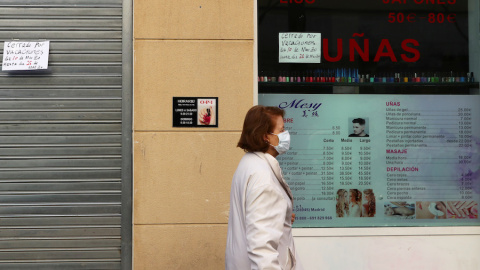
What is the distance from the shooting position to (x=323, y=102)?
5.56 m

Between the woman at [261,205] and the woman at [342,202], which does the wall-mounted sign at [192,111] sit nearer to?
the woman at [342,202]

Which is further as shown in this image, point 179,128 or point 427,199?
point 427,199

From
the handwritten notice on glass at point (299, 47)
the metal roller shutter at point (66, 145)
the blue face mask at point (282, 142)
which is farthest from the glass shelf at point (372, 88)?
the blue face mask at point (282, 142)

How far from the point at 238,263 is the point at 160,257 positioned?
6.50ft

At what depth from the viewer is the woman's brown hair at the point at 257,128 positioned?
3459mm

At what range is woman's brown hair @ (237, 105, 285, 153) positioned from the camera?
11.3 feet

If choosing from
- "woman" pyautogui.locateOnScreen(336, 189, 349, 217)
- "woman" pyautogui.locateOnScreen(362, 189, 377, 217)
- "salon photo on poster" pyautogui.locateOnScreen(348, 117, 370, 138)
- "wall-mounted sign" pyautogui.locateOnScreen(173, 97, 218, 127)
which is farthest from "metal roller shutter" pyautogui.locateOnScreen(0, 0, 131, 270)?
"woman" pyautogui.locateOnScreen(362, 189, 377, 217)

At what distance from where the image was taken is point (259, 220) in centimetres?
319

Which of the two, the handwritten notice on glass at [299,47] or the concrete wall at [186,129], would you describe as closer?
the concrete wall at [186,129]

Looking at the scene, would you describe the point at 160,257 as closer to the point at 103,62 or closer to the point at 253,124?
the point at 103,62

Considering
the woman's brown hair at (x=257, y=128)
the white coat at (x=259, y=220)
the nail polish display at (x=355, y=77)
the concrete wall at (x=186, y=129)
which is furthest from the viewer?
the nail polish display at (x=355, y=77)

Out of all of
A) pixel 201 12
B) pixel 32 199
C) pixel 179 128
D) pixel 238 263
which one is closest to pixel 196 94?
pixel 179 128

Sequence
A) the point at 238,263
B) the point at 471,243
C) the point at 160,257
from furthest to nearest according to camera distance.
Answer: the point at 471,243, the point at 160,257, the point at 238,263

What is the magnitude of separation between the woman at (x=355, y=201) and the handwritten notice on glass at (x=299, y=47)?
4.23 feet
